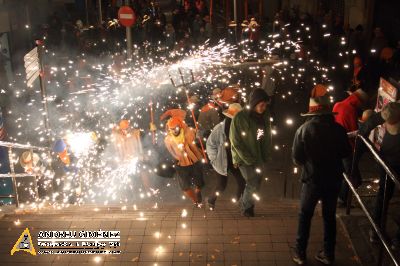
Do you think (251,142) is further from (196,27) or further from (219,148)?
(196,27)

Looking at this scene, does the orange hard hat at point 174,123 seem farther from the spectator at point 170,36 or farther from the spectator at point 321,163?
the spectator at point 170,36

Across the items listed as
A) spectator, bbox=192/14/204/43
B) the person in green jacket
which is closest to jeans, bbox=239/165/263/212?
the person in green jacket

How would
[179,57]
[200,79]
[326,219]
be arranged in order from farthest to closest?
[179,57], [200,79], [326,219]

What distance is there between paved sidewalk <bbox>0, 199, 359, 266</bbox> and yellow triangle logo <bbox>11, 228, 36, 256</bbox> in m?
0.06

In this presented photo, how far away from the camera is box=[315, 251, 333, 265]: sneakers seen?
5.06 metres

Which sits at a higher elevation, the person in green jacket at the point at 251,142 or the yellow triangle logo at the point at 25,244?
the person in green jacket at the point at 251,142

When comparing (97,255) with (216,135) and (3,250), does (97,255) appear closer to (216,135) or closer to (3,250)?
(3,250)

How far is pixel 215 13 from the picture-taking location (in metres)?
24.5

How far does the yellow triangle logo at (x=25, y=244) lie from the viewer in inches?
219

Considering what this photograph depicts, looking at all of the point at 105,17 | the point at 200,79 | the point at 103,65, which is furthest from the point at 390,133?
the point at 105,17

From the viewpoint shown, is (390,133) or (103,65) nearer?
(390,133)

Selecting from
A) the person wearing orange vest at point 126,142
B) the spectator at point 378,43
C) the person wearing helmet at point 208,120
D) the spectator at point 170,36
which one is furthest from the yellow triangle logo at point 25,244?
the spectator at point 170,36

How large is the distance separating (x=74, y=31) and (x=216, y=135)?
49.3 ft

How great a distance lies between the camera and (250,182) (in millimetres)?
6352
